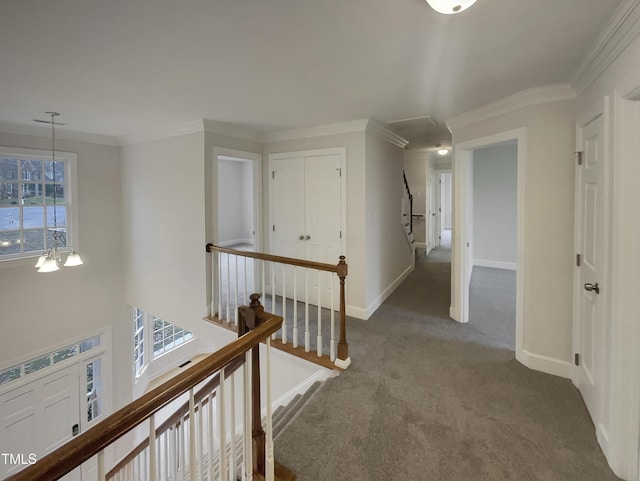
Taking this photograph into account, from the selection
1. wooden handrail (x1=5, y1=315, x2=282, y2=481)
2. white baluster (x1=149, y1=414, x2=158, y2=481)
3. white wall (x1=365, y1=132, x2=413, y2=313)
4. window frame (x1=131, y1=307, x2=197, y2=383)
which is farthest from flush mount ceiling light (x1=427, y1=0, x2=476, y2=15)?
window frame (x1=131, y1=307, x2=197, y2=383)

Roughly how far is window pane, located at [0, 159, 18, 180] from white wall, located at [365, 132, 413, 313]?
4588 mm

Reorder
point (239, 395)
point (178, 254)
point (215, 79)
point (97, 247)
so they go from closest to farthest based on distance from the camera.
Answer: point (215, 79) → point (239, 395) → point (178, 254) → point (97, 247)

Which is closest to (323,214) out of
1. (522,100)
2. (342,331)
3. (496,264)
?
(342,331)

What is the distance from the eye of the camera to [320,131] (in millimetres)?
3865

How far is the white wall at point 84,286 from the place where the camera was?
3889mm

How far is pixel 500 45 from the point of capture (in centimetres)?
185

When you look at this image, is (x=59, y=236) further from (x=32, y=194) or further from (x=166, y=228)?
(x=166, y=228)

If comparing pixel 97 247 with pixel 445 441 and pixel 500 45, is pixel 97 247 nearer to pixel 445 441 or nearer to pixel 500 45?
pixel 445 441

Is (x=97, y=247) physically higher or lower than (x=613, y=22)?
lower

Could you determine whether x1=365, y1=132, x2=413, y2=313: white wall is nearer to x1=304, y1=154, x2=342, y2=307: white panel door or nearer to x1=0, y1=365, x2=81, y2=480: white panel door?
x1=304, y1=154, x2=342, y2=307: white panel door

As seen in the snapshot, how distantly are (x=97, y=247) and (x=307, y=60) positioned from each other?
4.38 metres

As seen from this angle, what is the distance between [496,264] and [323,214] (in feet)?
14.0

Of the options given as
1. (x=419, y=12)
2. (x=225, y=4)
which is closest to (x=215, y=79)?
(x=225, y=4)

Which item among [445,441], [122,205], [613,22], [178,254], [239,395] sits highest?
[613,22]
